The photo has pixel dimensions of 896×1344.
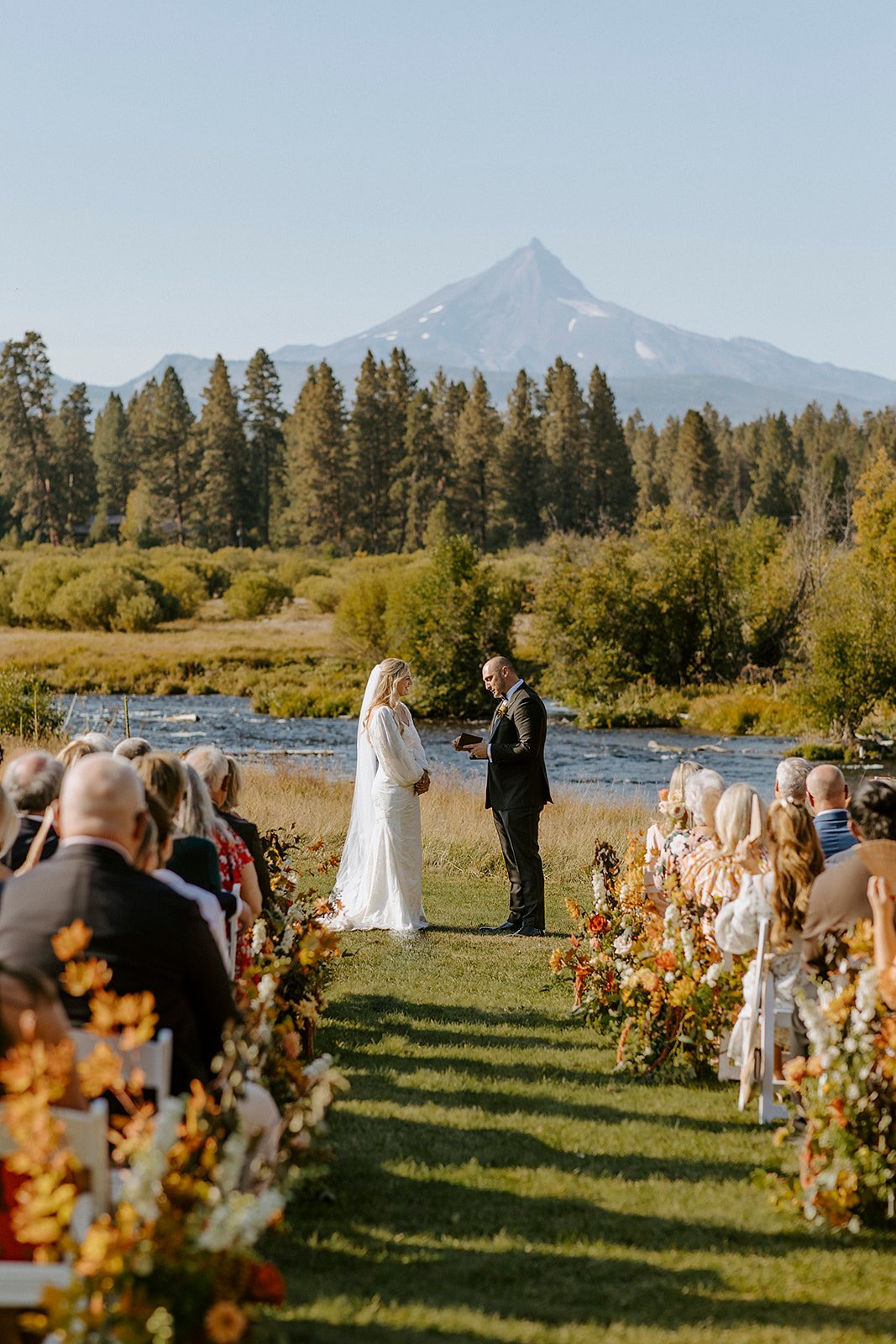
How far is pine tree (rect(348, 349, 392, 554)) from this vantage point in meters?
91.2

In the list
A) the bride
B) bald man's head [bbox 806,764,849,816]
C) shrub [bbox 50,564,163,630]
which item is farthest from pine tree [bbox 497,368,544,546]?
bald man's head [bbox 806,764,849,816]

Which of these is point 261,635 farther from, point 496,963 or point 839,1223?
point 839,1223

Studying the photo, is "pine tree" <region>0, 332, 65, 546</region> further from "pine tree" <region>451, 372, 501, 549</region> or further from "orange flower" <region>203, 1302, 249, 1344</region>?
"orange flower" <region>203, 1302, 249, 1344</region>

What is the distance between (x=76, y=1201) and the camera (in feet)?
8.82

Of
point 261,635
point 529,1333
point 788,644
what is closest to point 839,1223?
point 529,1333

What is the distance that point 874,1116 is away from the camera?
4418 mm

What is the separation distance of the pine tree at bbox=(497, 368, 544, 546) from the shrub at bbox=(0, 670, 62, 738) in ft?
239

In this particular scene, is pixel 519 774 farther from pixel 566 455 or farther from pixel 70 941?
pixel 566 455

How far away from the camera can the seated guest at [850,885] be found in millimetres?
4953

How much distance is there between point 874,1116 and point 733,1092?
1.96 meters

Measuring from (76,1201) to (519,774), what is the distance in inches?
294

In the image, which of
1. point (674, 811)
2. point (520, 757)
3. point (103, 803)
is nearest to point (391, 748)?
point (520, 757)

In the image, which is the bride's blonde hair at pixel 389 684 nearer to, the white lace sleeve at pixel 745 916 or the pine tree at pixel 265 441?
the white lace sleeve at pixel 745 916

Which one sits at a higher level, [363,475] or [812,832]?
[363,475]
